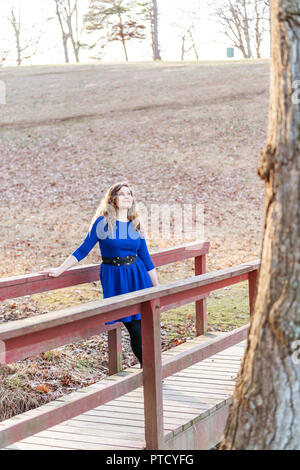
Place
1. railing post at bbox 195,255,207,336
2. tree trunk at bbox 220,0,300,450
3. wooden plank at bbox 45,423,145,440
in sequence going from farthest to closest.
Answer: railing post at bbox 195,255,207,336 → wooden plank at bbox 45,423,145,440 → tree trunk at bbox 220,0,300,450

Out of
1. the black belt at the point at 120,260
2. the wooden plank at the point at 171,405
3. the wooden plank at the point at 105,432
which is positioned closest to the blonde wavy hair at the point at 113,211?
the black belt at the point at 120,260

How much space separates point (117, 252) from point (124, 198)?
0.49m

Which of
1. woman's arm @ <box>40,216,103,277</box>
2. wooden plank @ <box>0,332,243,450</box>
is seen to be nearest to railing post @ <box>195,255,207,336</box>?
wooden plank @ <box>0,332,243,450</box>

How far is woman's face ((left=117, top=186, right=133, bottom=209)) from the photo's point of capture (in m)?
5.46

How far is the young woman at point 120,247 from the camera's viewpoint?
17.6 ft

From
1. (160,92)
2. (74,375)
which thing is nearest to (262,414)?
(74,375)

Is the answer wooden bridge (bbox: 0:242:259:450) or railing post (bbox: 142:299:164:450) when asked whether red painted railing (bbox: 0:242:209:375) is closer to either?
wooden bridge (bbox: 0:242:259:450)

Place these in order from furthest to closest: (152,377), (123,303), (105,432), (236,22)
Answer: (236,22) < (105,432) < (152,377) < (123,303)

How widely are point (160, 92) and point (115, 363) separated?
2524 cm

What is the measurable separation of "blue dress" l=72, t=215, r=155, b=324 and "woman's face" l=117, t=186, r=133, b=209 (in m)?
0.15

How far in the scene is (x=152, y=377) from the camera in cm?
413

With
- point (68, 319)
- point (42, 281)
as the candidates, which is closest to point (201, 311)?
point (42, 281)

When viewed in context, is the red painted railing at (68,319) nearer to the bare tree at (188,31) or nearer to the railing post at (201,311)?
the railing post at (201,311)

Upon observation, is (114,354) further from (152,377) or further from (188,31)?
(188,31)
